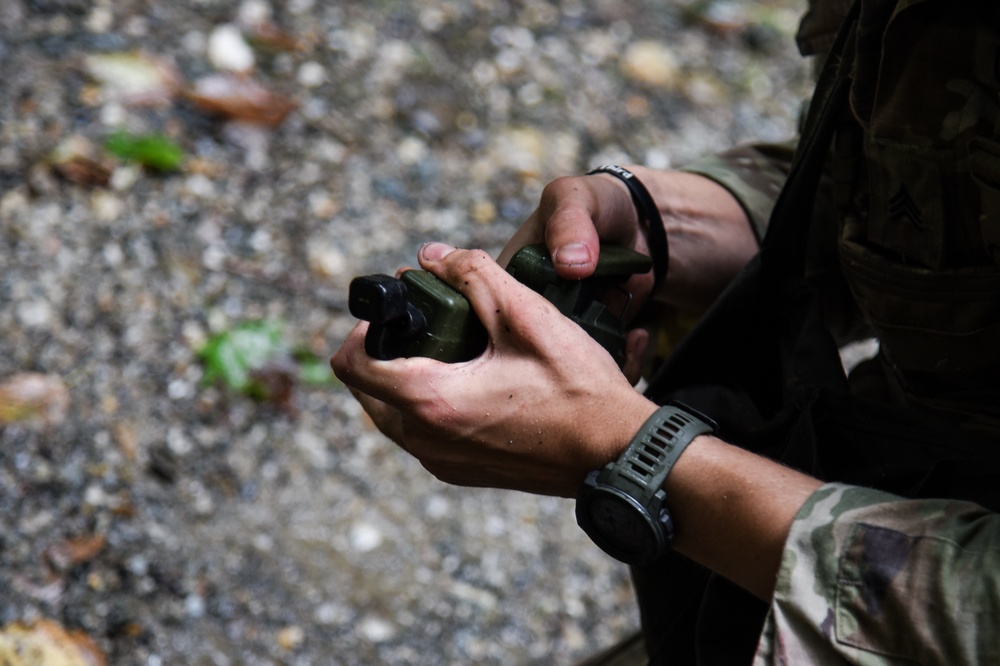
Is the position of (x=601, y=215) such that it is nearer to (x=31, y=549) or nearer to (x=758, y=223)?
(x=758, y=223)

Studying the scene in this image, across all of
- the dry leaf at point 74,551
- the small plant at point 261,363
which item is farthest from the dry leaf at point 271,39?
the dry leaf at point 74,551

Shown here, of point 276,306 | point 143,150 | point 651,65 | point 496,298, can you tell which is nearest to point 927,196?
point 496,298

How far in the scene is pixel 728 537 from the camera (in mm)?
1042

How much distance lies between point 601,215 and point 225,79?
6.48ft

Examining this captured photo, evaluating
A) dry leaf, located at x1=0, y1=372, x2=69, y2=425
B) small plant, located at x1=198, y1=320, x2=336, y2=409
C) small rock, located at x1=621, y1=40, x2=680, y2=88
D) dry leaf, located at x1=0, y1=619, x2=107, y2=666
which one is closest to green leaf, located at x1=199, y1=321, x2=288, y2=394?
small plant, located at x1=198, y1=320, x2=336, y2=409

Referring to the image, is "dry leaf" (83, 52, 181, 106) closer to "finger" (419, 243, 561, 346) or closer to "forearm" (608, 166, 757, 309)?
"forearm" (608, 166, 757, 309)

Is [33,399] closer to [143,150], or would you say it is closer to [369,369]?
[143,150]

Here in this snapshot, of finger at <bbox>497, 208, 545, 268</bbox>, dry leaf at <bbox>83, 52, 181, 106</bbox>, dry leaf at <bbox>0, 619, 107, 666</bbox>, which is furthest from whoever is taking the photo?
dry leaf at <bbox>83, 52, 181, 106</bbox>

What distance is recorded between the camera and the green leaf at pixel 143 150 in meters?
2.77

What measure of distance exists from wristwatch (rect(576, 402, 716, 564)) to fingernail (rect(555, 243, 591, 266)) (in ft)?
0.81

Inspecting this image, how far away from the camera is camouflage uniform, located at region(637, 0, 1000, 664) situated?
3.01 feet

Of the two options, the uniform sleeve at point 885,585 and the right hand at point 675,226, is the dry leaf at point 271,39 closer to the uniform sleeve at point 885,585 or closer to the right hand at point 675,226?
the right hand at point 675,226

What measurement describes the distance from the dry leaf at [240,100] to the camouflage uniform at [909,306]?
6.29 ft

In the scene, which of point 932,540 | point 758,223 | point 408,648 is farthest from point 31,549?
point 932,540
